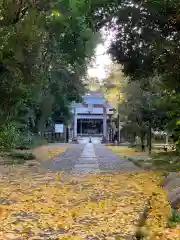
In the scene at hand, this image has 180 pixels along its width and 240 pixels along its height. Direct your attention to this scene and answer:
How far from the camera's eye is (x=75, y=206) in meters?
8.46

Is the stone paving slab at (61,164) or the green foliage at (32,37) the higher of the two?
the green foliage at (32,37)

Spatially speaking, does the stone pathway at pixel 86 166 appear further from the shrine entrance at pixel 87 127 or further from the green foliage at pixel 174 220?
the shrine entrance at pixel 87 127

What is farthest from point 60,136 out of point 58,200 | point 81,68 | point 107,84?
point 58,200

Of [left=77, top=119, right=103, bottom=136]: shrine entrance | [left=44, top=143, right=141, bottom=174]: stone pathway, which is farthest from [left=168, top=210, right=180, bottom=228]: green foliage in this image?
[left=77, top=119, right=103, bottom=136]: shrine entrance

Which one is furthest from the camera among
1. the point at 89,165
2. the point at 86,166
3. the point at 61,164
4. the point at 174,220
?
the point at 61,164

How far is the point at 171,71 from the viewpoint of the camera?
48.8ft

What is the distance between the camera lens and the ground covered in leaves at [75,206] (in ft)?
20.9

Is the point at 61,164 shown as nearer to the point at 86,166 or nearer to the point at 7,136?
the point at 86,166

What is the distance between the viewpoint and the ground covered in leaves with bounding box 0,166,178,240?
637 centimetres

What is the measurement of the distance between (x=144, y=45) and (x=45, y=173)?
536 cm

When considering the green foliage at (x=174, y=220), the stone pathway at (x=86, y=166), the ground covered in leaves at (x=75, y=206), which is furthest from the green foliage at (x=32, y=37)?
the green foliage at (x=174, y=220)

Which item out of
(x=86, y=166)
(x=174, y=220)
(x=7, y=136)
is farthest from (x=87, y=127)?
(x=174, y=220)

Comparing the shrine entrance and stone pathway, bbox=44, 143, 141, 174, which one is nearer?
stone pathway, bbox=44, 143, 141, 174

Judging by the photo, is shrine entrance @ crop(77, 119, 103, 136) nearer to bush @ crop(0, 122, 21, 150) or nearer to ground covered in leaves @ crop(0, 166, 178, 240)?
bush @ crop(0, 122, 21, 150)
